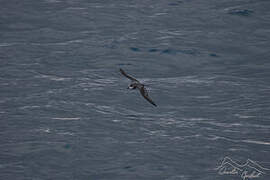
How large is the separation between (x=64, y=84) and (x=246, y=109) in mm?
9718

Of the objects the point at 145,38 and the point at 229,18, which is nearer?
the point at 145,38

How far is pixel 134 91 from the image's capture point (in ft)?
92.8

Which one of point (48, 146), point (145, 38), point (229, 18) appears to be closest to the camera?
point (48, 146)

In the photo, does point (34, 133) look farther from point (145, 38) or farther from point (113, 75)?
point (145, 38)

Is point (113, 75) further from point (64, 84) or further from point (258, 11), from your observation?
point (258, 11)

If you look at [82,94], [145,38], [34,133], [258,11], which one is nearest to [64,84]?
[82,94]

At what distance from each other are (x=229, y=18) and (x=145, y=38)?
23.5ft

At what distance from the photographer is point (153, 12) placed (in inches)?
1532

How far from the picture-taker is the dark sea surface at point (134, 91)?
2139cm

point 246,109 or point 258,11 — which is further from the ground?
point 258,11

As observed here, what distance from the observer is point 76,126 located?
2428 cm

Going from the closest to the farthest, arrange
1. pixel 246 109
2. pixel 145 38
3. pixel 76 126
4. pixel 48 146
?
pixel 48 146
pixel 76 126
pixel 246 109
pixel 145 38

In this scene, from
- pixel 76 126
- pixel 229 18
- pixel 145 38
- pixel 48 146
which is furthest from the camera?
pixel 229 18

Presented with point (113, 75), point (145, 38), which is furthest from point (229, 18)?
point (113, 75)
